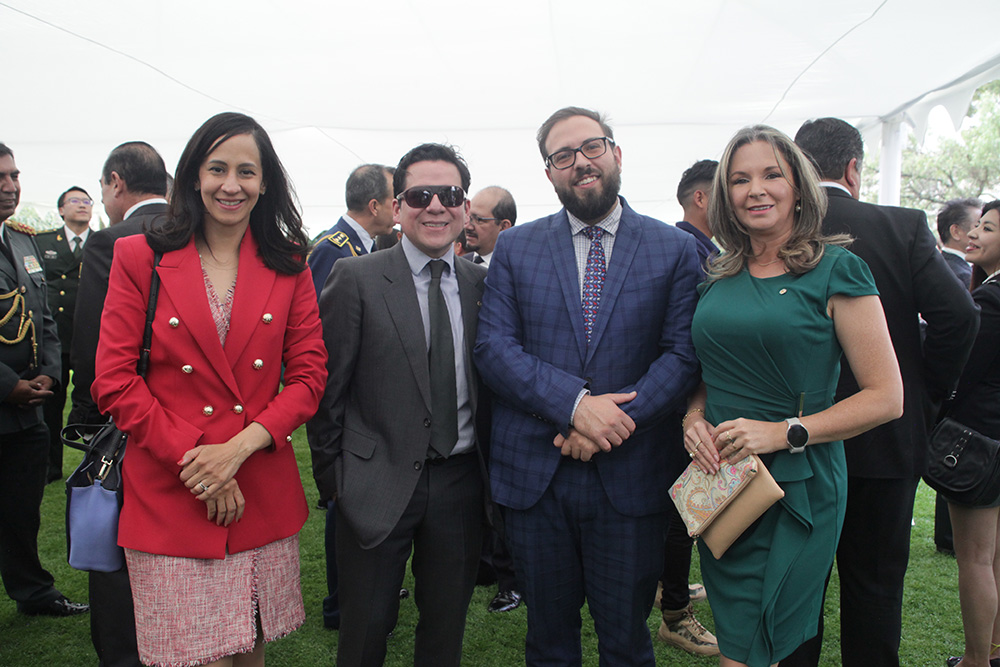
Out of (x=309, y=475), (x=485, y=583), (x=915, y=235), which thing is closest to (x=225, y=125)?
(x=915, y=235)

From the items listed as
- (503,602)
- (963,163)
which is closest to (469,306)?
(503,602)

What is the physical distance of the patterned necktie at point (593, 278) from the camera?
232 cm

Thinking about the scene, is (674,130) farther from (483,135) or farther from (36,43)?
(36,43)

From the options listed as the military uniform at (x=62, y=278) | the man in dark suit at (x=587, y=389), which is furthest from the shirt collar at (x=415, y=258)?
the military uniform at (x=62, y=278)

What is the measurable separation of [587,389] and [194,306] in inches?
50.9

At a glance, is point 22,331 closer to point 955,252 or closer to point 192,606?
point 192,606

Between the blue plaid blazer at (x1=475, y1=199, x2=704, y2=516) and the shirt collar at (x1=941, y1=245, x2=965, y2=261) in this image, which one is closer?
the blue plaid blazer at (x1=475, y1=199, x2=704, y2=516)

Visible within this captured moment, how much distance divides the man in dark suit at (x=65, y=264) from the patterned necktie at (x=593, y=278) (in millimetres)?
5801

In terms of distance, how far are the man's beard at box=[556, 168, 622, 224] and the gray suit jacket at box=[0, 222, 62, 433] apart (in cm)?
282

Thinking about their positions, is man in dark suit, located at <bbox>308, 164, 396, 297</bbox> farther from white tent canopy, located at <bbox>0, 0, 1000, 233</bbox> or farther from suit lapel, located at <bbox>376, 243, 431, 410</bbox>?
suit lapel, located at <bbox>376, 243, 431, 410</bbox>

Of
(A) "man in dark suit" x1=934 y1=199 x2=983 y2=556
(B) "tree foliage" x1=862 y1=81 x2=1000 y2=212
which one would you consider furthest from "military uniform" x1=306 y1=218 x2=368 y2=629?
(B) "tree foliage" x1=862 y1=81 x2=1000 y2=212

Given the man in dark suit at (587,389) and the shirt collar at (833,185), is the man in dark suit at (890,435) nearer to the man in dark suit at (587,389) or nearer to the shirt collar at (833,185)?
the shirt collar at (833,185)

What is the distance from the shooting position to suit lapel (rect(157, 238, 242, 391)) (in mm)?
1932

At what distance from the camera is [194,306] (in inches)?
76.6
